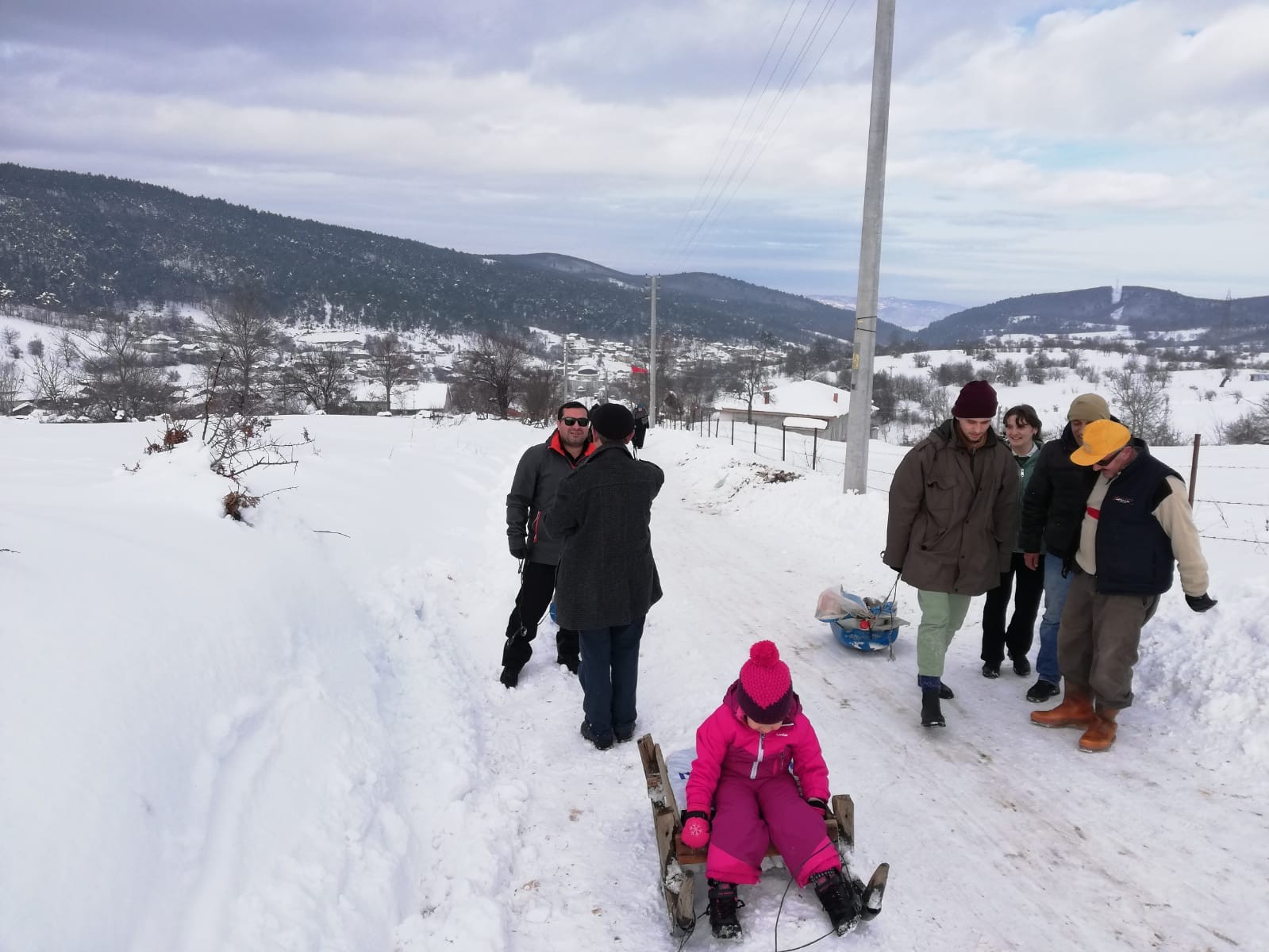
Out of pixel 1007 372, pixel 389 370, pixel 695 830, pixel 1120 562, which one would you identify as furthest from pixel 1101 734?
pixel 1007 372

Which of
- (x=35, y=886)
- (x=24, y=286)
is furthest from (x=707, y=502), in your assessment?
(x=24, y=286)

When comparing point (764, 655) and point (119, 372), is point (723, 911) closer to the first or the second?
point (764, 655)

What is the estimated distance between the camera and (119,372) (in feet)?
87.6

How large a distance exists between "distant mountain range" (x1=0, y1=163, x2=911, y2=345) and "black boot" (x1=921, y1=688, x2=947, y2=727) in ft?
256

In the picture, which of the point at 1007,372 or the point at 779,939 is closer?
the point at 779,939

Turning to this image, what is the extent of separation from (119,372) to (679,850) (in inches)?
1223

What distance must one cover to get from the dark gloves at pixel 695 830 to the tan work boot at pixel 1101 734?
2625 millimetres

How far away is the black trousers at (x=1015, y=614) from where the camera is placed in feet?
17.1

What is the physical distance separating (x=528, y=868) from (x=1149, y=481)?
3.84m

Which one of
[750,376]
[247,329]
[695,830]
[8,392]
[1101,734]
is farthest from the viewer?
[750,376]

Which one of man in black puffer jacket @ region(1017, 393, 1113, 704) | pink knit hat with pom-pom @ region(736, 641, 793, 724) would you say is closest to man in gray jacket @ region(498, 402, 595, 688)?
pink knit hat with pom-pom @ region(736, 641, 793, 724)

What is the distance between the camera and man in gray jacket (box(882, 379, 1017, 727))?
4496 mm

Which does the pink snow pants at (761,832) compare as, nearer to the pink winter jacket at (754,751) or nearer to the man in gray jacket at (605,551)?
the pink winter jacket at (754,751)

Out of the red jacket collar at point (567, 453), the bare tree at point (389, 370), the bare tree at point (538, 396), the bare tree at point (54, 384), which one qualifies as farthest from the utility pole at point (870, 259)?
the bare tree at point (389, 370)
